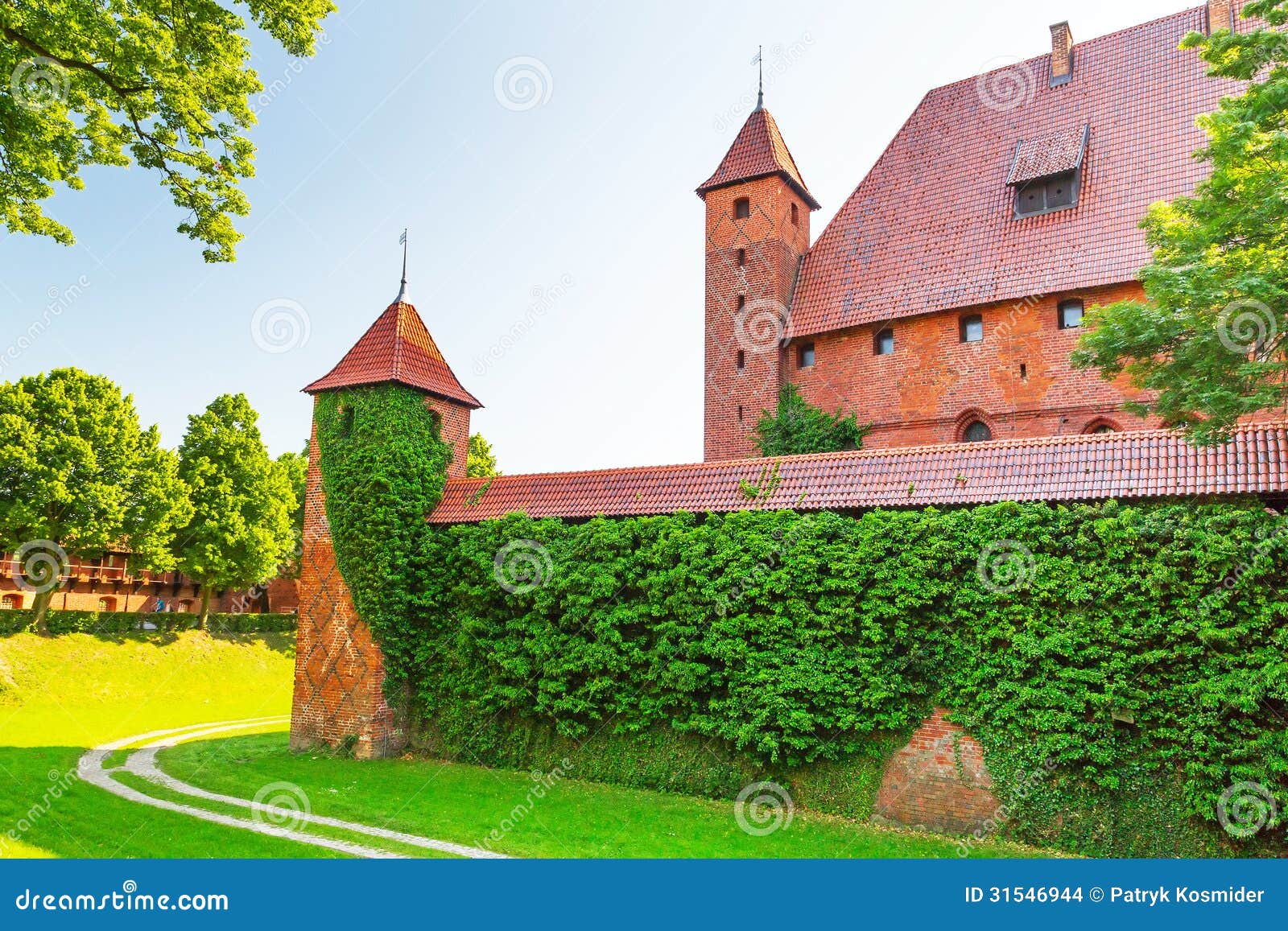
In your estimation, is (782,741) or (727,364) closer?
(782,741)

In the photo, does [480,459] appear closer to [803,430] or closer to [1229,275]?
[803,430]

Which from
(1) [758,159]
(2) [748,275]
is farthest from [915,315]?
(1) [758,159]

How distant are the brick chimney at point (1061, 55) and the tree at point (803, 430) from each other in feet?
34.8

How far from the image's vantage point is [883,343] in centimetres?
2077

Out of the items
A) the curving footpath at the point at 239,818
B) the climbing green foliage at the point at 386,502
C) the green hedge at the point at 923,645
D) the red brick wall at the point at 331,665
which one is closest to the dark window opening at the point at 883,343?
the green hedge at the point at 923,645

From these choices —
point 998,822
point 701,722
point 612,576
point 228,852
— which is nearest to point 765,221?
point 612,576

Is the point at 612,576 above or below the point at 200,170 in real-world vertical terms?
below

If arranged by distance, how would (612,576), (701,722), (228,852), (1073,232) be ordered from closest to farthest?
1. (228,852)
2. (701,722)
3. (612,576)
4. (1073,232)

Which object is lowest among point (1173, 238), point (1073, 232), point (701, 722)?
point (701, 722)

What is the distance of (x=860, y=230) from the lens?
22828mm

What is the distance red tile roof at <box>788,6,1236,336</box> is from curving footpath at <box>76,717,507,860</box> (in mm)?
14995

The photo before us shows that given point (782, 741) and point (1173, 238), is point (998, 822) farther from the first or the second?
point (1173, 238)

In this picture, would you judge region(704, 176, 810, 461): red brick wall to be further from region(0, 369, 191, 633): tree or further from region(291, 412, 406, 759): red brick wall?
region(0, 369, 191, 633): tree

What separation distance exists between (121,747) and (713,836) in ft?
49.7
